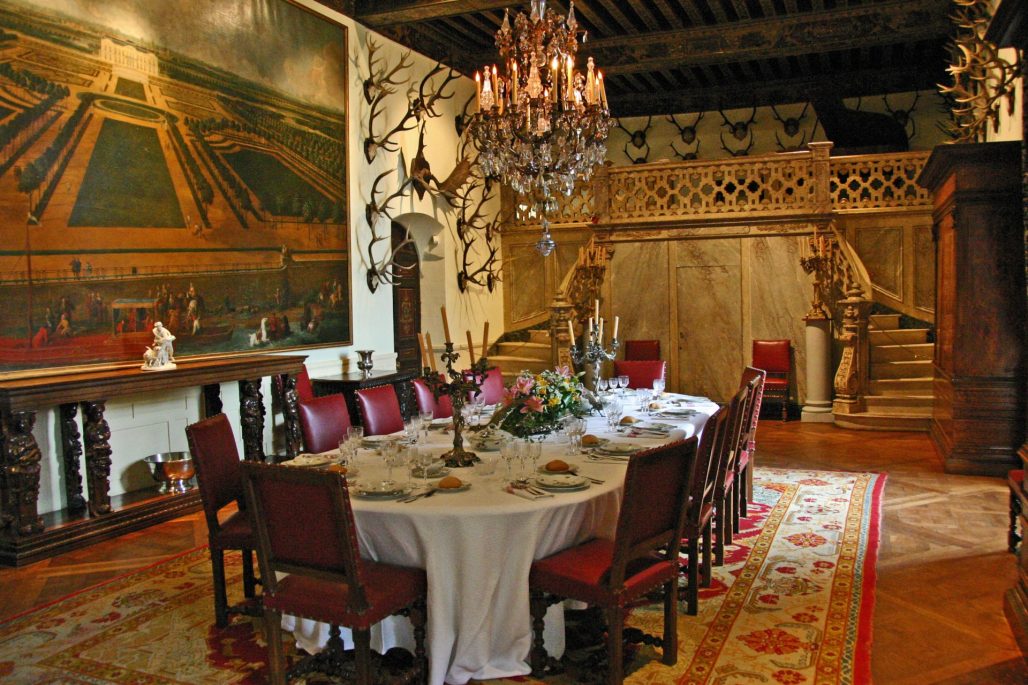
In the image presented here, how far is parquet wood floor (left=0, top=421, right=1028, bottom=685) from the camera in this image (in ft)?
11.1

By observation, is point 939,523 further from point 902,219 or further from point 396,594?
point 902,219

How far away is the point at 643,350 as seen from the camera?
10.8 meters

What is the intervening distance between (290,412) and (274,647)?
13.4 ft

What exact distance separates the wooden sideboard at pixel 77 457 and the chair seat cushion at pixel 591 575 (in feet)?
11.1

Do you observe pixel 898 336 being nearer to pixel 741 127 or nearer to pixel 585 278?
pixel 585 278

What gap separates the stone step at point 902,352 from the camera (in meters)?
9.84

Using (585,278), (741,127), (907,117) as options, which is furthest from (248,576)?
(907,117)

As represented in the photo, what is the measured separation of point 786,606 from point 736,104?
10.1 meters

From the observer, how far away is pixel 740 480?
5.43 metres

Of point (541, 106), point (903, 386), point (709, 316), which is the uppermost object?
point (541, 106)

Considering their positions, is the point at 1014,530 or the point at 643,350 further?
the point at 643,350

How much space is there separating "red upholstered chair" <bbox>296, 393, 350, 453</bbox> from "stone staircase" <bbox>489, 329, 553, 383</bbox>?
6050 millimetres

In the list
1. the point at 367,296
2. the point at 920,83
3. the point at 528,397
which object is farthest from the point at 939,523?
the point at 920,83

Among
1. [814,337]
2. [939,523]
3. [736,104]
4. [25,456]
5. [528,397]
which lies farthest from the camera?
[736,104]
